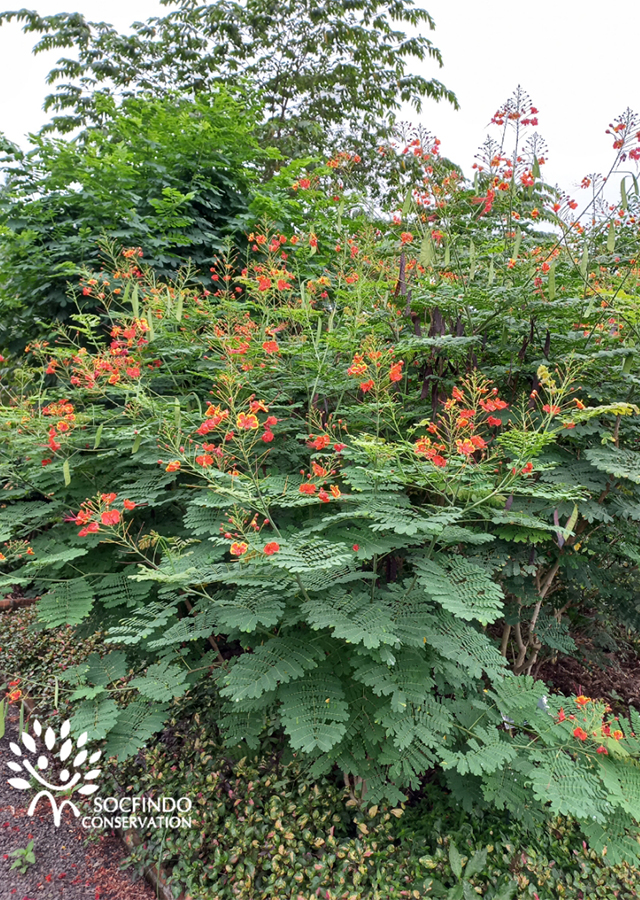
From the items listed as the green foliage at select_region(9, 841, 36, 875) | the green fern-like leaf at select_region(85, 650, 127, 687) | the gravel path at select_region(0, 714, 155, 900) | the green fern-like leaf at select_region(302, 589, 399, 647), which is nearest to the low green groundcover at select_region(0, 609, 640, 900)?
the gravel path at select_region(0, 714, 155, 900)

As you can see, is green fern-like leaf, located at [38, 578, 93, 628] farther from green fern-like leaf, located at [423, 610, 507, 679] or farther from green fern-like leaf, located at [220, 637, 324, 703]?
green fern-like leaf, located at [423, 610, 507, 679]

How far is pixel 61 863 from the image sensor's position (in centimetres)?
259

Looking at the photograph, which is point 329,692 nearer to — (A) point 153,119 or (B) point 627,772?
(B) point 627,772

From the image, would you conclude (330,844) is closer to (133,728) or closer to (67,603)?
(133,728)

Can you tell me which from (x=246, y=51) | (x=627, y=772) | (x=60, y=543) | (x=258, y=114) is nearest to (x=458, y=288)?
(x=627, y=772)

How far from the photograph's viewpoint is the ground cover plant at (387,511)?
1.99 meters

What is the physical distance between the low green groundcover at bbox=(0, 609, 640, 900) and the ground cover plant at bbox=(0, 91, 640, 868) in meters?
0.19

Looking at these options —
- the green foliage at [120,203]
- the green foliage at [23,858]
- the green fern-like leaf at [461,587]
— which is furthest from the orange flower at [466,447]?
the green foliage at [120,203]

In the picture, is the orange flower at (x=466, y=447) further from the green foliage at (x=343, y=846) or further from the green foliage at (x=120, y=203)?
the green foliage at (x=120, y=203)

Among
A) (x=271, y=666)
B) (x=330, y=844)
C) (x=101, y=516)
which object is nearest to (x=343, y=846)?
(x=330, y=844)

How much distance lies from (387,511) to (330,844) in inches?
61.5

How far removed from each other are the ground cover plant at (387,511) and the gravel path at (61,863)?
755mm

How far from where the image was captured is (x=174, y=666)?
94.7 inches

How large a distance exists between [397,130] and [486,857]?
144 inches
